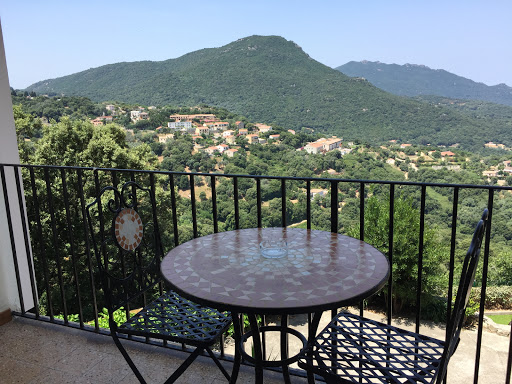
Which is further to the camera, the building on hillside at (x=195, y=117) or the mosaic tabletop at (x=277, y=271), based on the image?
the building on hillside at (x=195, y=117)

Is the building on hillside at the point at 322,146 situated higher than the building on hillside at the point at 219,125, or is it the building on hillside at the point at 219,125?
the building on hillside at the point at 219,125

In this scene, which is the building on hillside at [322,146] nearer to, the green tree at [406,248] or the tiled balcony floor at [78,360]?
the green tree at [406,248]

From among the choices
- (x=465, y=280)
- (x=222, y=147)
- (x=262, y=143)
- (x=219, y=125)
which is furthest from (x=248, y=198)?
(x=219, y=125)

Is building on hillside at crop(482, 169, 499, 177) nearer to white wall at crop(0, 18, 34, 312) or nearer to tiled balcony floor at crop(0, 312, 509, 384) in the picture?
tiled balcony floor at crop(0, 312, 509, 384)

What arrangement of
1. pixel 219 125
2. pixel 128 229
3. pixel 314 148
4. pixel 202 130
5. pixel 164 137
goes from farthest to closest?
pixel 219 125
pixel 202 130
pixel 314 148
pixel 164 137
pixel 128 229

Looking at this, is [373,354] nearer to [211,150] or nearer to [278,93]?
[211,150]

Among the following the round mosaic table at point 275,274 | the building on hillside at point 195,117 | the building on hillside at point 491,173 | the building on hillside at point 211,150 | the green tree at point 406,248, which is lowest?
the green tree at point 406,248

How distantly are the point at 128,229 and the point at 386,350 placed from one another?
4.16 feet

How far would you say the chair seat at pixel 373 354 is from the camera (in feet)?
4.27

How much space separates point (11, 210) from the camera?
9.09 ft

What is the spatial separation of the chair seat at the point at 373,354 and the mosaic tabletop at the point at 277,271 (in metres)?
0.27

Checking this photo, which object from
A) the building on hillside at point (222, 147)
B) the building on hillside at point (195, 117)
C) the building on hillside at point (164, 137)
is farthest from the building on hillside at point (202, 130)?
the building on hillside at point (164, 137)

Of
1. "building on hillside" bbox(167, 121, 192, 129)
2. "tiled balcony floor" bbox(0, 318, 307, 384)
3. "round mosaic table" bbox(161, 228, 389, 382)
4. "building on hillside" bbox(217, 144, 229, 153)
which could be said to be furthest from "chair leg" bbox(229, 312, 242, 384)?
"building on hillside" bbox(167, 121, 192, 129)

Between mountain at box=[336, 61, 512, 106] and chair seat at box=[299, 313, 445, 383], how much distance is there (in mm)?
53493
